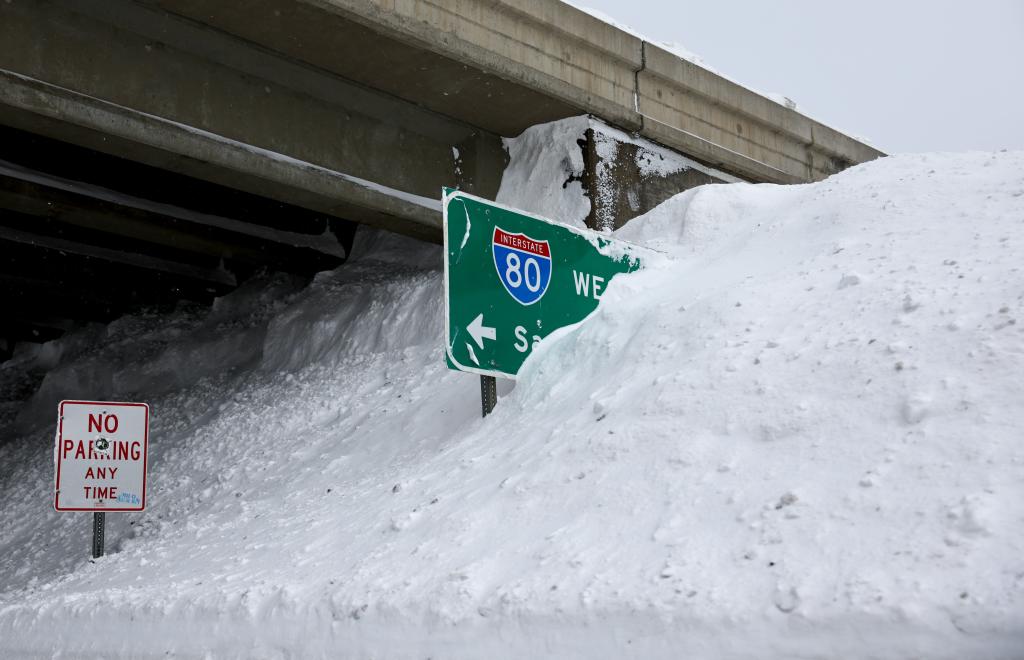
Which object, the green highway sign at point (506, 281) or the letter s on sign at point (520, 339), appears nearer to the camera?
the green highway sign at point (506, 281)

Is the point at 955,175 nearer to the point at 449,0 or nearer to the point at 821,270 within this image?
the point at 821,270

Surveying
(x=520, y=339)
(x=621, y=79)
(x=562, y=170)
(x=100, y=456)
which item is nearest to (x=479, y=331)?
(x=520, y=339)

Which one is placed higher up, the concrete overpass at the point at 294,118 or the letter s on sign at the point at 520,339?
the concrete overpass at the point at 294,118

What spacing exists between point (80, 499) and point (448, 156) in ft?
17.9

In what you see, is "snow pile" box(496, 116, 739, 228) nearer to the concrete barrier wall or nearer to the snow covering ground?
the concrete barrier wall

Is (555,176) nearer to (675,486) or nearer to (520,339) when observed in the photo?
(520,339)

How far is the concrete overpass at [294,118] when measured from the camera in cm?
895

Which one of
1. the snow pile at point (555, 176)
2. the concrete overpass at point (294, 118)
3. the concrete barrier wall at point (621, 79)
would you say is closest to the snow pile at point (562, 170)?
the snow pile at point (555, 176)

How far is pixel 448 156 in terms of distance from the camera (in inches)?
453

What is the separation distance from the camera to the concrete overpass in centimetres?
895

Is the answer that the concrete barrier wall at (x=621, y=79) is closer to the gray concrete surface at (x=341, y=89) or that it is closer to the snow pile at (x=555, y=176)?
the gray concrete surface at (x=341, y=89)

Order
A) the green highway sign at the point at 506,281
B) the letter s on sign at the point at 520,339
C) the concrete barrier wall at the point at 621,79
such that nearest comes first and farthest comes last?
1. the green highway sign at the point at 506,281
2. the letter s on sign at the point at 520,339
3. the concrete barrier wall at the point at 621,79

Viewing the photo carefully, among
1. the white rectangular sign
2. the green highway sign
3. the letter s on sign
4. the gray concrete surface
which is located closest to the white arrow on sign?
the green highway sign

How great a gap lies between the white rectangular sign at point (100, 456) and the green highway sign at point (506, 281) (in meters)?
3.06
